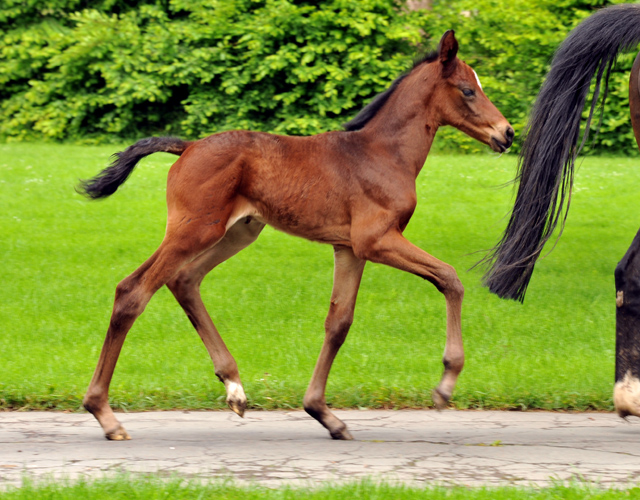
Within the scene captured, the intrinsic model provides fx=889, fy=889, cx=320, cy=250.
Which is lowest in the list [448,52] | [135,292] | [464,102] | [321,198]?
[135,292]

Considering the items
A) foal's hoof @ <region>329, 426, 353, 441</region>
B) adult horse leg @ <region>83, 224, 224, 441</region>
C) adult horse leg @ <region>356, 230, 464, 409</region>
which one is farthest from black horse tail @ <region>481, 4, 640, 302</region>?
adult horse leg @ <region>83, 224, 224, 441</region>

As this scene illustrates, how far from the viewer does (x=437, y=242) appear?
10367 millimetres

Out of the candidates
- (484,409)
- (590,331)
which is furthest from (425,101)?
(590,331)

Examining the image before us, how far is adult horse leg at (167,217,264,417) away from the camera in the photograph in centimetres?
514

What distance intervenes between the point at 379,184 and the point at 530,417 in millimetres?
1827

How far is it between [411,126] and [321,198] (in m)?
0.71

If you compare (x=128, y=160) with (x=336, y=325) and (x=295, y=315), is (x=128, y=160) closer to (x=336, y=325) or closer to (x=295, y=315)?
(x=336, y=325)

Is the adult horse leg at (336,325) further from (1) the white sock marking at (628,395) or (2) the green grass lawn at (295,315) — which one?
(1) the white sock marking at (628,395)

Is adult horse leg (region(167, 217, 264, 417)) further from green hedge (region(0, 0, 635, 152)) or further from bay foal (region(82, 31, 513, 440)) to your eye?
green hedge (region(0, 0, 635, 152))

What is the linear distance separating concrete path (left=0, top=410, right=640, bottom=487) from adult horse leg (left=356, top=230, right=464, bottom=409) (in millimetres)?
537

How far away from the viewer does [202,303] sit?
5.30 metres

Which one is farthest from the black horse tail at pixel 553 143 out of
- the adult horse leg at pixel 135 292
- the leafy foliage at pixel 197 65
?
the leafy foliage at pixel 197 65

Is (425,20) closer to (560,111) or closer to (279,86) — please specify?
(279,86)

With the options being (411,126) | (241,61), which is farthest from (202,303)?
(241,61)
